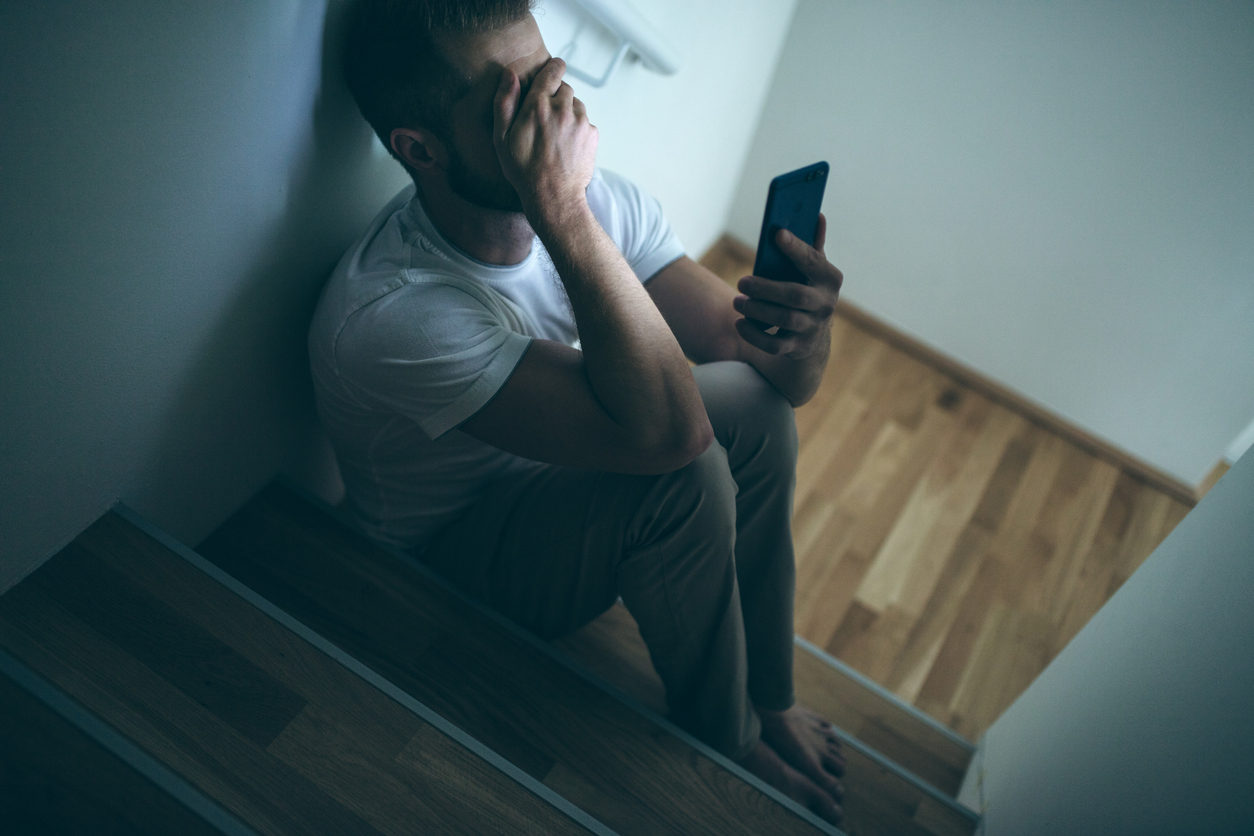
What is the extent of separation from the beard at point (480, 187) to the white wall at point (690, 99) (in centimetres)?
32

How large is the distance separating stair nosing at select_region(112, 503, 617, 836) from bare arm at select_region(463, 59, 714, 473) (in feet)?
1.05

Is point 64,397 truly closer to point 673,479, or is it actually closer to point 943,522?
point 673,479

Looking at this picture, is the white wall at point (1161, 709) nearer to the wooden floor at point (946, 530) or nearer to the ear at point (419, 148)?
the wooden floor at point (946, 530)

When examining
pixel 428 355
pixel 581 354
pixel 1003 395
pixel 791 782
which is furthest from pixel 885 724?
pixel 1003 395

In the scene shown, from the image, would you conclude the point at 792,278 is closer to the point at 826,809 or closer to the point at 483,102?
the point at 483,102

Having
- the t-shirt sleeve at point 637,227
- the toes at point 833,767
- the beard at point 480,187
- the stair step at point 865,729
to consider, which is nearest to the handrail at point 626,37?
the t-shirt sleeve at point 637,227

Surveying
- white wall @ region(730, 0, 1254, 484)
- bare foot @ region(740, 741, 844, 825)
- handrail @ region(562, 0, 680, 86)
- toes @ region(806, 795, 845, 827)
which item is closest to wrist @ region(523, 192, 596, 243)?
handrail @ region(562, 0, 680, 86)

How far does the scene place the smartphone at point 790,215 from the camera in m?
1.04

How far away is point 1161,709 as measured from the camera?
94 cm

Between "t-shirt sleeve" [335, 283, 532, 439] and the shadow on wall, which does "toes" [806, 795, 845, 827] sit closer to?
"t-shirt sleeve" [335, 283, 532, 439]

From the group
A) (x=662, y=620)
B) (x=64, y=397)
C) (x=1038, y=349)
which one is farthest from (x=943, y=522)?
(x=64, y=397)

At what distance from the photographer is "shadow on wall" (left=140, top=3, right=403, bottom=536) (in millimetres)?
994

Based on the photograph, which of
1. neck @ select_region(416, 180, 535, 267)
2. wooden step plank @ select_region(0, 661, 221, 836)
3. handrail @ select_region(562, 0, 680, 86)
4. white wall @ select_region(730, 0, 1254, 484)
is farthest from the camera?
white wall @ select_region(730, 0, 1254, 484)

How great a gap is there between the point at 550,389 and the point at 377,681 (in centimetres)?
41
